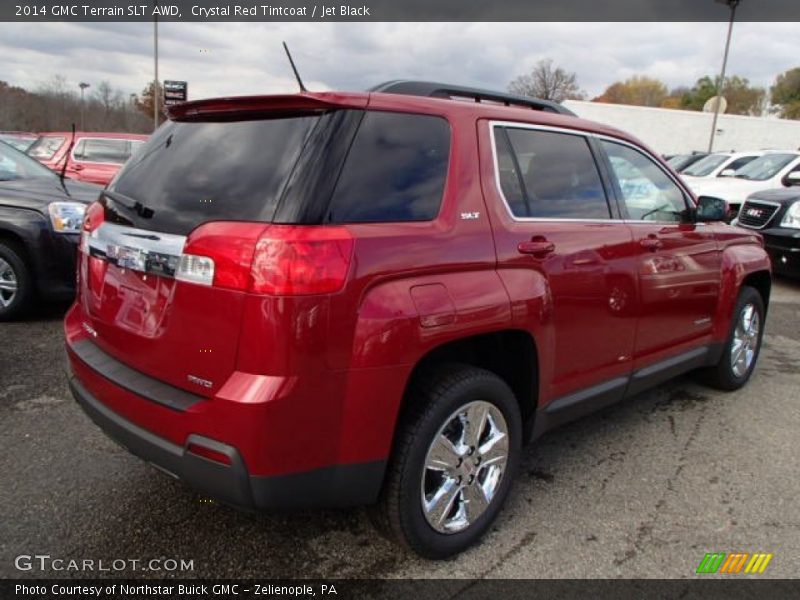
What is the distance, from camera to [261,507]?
2059 mm

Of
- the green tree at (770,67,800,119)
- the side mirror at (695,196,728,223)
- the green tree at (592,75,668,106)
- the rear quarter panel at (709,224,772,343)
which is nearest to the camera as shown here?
the side mirror at (695,196,728,223)

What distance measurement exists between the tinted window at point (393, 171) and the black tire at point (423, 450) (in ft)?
2.10

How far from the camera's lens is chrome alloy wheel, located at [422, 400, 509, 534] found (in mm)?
2430

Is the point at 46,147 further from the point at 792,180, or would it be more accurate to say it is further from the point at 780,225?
the point at 792,180

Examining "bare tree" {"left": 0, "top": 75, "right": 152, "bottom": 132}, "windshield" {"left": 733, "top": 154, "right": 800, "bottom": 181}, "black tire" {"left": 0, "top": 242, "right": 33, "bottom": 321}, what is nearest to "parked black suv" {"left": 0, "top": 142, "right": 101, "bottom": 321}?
"black tire" {"left": 0, "top": 242, "right": 33, "bottom": 321}

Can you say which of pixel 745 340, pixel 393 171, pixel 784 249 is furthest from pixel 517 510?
pixel 784 249

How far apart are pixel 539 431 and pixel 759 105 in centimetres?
8222

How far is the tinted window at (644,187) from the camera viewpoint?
3.43m

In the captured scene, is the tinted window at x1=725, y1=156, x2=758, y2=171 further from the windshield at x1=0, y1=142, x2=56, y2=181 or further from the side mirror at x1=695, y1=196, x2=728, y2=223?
the windshield at x1=0, y1=142, x2=56, y2=181

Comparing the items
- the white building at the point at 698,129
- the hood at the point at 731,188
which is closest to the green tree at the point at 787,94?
the white building at the point at 698,129

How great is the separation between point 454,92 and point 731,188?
11.2 meters

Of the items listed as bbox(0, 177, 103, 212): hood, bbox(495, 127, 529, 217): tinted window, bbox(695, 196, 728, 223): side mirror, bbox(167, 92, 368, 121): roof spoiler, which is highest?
bbox(167, 92, 368, 121): roof spoiler

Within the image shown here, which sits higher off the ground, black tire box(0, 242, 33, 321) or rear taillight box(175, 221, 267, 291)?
rear taillight box(175, 221, 267, 291)

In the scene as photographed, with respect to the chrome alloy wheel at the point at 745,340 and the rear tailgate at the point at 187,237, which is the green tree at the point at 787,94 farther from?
the rear tailgate at the point at 187,237
